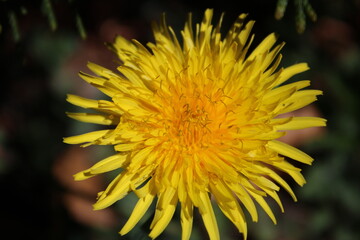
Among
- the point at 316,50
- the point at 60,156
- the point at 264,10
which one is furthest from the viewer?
the point at 60,156

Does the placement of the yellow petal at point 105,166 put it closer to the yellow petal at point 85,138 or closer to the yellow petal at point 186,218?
the yellow petal at point 85,138

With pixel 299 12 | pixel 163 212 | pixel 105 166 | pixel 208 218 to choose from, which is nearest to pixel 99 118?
pixel 105 166

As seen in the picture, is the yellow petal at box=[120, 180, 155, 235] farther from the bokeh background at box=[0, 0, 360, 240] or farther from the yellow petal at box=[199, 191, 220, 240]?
the bokeh background at box=[0, 0, 360, 240]

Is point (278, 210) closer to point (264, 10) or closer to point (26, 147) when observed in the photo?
point (264, 10)

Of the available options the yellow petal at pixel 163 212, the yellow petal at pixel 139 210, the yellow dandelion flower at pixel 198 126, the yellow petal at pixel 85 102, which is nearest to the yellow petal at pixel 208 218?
the yellow dandelion flower at pixel 198 126

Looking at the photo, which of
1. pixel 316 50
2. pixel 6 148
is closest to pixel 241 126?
pixel 316 50

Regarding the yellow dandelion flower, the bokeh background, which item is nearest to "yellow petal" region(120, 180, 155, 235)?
the yellow dandelion flower
